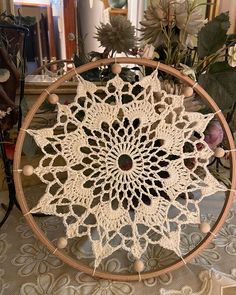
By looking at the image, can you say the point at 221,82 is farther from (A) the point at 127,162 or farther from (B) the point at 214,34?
(A) the point at 127,162

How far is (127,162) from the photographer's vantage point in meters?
0.49

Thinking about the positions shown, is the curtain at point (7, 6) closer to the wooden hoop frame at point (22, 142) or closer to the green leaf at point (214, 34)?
the wooden hoop frame at point (22, 142)

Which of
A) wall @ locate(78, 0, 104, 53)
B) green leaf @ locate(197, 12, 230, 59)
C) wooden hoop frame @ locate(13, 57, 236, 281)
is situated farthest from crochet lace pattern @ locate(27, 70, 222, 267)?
wall @ locate(78, 0, 104, 53)

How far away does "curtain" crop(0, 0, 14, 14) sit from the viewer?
70 cm

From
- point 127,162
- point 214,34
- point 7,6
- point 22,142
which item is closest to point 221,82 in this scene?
point 214,34

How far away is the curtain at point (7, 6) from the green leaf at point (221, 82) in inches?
20.8

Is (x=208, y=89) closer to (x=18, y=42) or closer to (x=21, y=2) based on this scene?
(x=18, y=42)

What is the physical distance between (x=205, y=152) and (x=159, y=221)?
0.50 feet

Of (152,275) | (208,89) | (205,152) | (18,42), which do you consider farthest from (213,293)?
(18,42)

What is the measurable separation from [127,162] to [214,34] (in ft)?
0.95

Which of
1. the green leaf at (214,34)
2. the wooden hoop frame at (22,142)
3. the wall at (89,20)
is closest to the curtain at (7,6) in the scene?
the wall at (89,20)

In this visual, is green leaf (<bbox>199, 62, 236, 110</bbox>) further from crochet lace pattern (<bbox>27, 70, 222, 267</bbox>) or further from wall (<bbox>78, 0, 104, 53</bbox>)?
wall (<bbox>78, 0, 104, 53</bbox>)

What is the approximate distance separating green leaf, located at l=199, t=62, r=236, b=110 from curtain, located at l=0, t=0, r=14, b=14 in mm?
528

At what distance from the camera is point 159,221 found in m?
0.50
